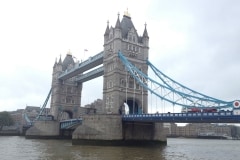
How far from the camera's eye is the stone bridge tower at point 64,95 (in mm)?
76438

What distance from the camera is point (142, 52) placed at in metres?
55.2

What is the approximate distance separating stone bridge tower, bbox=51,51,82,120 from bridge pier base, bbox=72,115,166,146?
33766 millimetres

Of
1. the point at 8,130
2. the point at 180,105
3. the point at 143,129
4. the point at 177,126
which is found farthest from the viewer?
the point at 177,126

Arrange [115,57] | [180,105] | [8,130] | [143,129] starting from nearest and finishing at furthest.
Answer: [180,105], [143,129], [115,57], [8,130]

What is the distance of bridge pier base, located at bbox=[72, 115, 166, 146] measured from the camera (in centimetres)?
4166

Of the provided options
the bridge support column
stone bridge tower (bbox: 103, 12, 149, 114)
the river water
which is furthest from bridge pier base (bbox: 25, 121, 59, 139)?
the bridge support column

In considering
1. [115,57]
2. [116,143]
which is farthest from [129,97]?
[116,143]

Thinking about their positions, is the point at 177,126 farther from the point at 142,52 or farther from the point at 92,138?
the point at 92,138

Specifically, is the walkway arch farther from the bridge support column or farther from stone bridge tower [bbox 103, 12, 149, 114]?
the bridge support column

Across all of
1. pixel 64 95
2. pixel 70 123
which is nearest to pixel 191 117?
pixel 70 123

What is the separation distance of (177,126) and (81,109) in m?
98.0

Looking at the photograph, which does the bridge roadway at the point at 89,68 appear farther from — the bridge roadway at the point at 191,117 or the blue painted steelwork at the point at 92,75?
the bridge roadway at the point at 191,117

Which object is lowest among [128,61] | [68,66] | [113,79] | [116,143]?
[116,143]

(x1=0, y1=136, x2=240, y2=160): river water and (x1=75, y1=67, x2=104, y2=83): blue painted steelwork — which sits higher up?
(x1=75, y1=67, x2=104, y2=83): blue painted steelwork
